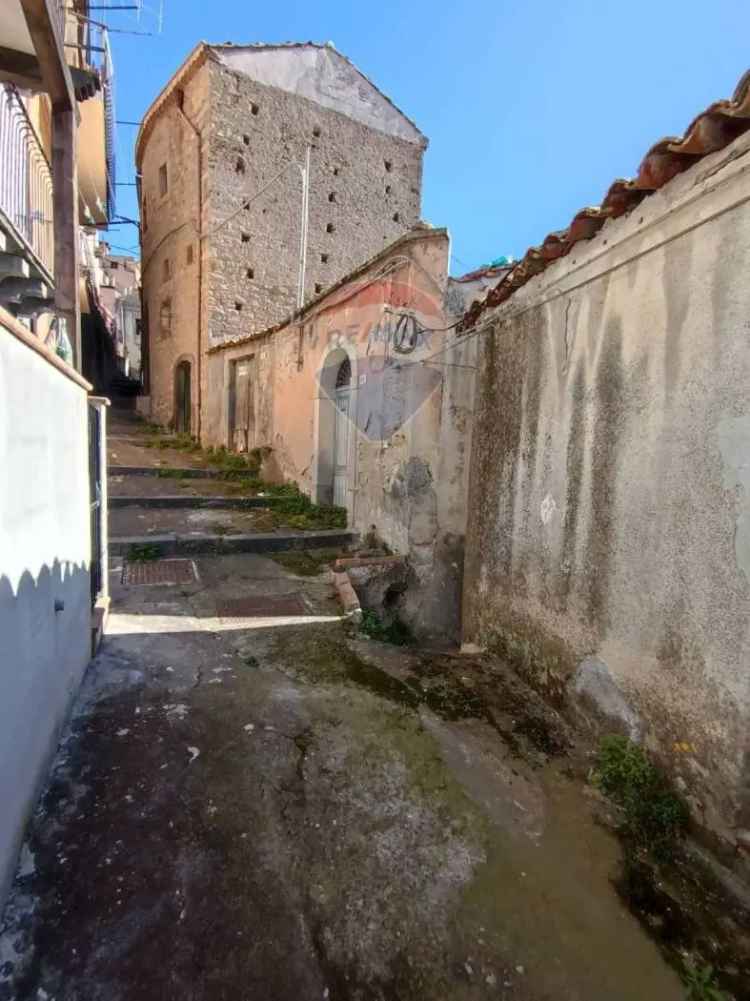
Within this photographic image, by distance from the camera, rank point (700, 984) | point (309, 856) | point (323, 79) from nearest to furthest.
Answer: point (700, 984) → point (309, 856) → point (323, 79)

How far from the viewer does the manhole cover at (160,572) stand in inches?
217

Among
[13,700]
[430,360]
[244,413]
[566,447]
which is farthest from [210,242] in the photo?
[13,700]

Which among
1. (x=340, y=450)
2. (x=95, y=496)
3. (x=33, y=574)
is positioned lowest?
(x=33, y=574)

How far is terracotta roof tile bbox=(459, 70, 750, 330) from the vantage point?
2127 mm

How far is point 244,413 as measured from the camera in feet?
39.7

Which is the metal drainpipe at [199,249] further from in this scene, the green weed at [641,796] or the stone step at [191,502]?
the green weed at [641,796]

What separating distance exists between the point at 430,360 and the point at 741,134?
381 centimetres

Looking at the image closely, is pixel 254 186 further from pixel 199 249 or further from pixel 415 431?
pixel 415 431

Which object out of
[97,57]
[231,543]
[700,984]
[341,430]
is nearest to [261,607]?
[231,543]

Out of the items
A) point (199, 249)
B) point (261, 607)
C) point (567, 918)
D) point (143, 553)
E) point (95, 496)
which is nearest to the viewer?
point (567, 918)

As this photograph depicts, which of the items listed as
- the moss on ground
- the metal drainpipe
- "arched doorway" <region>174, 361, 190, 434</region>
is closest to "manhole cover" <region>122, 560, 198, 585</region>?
the moss on ground

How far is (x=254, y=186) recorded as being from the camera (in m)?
14.2

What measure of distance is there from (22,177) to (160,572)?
153 inches

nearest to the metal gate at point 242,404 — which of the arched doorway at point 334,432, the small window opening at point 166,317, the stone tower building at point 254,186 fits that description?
the stone tower building at point 254,186
